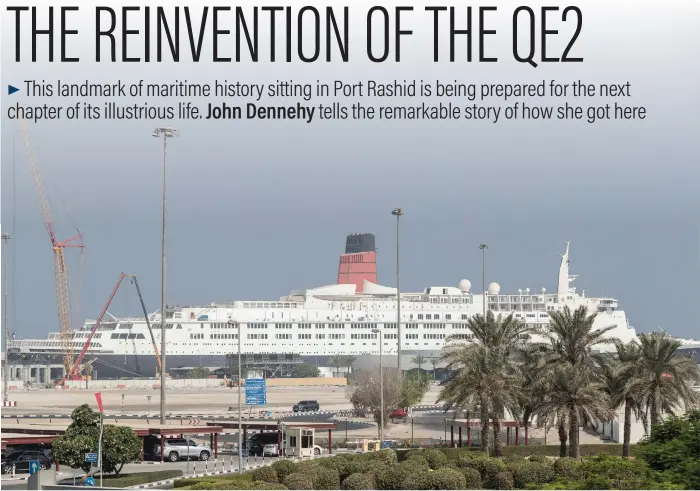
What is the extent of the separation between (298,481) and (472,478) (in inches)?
229

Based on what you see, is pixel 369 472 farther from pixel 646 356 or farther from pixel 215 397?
pixel 215 397

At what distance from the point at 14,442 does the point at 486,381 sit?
56.4 ft

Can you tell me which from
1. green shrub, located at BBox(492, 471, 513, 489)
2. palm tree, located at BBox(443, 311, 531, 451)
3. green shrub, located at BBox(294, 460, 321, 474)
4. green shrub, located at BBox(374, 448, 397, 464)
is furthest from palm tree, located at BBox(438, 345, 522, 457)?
green shrub, located at BBox(294, 460, 321, 474)

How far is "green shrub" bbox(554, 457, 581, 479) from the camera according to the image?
3219 centimetres

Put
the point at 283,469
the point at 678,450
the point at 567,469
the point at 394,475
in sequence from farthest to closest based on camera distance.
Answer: the point at 678,450 < the point at 567,469 < the point at 283,469 < the point at 394,475

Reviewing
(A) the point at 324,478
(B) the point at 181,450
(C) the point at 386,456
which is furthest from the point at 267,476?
(B) the point at 181,450

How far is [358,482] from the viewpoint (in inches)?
1195

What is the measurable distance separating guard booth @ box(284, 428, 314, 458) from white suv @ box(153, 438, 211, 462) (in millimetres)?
3156

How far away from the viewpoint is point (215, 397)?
10062 centimetres

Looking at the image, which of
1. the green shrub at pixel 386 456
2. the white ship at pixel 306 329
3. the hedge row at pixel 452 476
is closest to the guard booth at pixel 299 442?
the green shrub at pixel 386 456

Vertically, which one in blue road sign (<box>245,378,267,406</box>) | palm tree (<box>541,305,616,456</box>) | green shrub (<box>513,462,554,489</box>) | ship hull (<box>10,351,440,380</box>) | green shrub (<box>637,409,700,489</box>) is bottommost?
ship hull (<box>10,351,440,380</box>)

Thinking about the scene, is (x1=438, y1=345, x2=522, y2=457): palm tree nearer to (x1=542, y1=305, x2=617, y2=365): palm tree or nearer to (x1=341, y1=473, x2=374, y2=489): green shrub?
(x1=542, y1=305, x2=617, y2=365): palm tree

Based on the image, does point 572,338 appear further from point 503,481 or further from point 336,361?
point 336,361

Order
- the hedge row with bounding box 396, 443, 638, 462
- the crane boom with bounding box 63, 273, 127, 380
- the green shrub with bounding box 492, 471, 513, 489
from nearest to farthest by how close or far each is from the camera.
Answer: the green shrub with bounding box 492, 471, 513, 489, the hedge row with bounding box 396, 443, 638, 462, the crane boom with bounding box 63, 273, 127, 380
